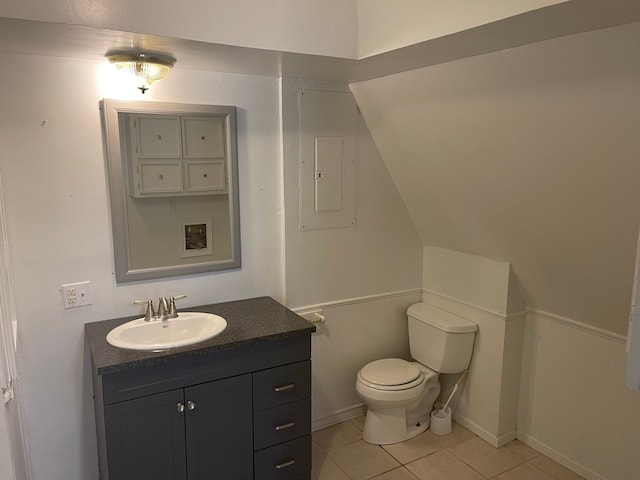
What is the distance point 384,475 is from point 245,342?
1.14 metres

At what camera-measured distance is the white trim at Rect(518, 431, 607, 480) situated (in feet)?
8.18

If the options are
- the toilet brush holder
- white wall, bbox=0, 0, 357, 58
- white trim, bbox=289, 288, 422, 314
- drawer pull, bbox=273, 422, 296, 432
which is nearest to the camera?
white wall, bbox=0, 0, 357, 58

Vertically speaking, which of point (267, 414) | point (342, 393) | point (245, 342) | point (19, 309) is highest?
point (19, 309)

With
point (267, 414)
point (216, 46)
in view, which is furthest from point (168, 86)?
point (267, 414)

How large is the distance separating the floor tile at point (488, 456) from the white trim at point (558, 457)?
0.16 feet

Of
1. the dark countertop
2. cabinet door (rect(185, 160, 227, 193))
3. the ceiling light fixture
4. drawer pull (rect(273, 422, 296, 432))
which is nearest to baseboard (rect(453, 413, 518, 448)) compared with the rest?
drawer pull (rect(273, 422, 296, 432))

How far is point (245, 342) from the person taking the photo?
6.68 feet

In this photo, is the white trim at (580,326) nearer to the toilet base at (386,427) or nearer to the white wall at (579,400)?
the white wall at (579,400)

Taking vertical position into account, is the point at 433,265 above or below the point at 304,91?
below

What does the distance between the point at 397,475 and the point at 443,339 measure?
2.56 feet

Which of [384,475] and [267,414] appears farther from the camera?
[384,475]

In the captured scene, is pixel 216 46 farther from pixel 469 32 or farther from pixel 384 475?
pixel 384 475

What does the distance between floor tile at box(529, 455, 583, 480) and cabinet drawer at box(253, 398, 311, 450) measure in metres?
1.32

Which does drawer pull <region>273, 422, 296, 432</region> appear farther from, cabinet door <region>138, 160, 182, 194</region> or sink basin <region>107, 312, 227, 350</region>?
cabinet door <region>138, 160, 182, 194</region>
